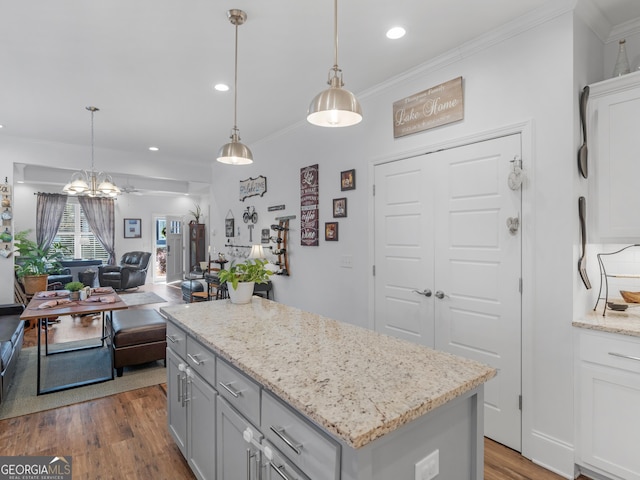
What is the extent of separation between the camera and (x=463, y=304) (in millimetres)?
2611

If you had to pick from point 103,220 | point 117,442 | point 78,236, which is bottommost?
point 117,442

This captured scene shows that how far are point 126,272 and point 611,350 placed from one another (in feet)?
30.0

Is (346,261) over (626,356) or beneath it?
over

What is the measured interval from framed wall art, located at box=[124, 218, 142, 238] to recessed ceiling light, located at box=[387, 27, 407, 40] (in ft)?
31.4

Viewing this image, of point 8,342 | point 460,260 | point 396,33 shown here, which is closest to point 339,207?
point 460,260

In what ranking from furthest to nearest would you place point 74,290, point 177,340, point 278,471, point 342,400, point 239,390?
1. point 74,290
2. point 177,340
3. point 239,390
4. point 278,471
5. point 342,400

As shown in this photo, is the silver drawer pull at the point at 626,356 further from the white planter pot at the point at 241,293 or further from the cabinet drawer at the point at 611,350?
the white planter pot at the point at 241,293

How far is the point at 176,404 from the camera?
224 centimetres

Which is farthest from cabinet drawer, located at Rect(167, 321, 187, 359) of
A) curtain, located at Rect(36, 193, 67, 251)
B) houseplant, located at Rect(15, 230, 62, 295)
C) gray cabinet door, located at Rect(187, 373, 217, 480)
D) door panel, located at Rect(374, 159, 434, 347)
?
curtain, located at Rect(36, 193, 67, 251)

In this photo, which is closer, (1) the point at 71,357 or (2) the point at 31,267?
(1) the point at 71,357

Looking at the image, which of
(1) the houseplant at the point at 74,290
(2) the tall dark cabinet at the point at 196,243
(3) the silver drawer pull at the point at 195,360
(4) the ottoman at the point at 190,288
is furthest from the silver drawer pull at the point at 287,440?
(2) the tall dark cabinet at the point at 196,243

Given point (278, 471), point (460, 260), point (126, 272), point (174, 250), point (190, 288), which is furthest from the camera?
point (174, 250)

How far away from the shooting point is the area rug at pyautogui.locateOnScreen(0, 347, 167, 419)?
2953 mm

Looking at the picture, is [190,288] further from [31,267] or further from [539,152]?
[539,152]
